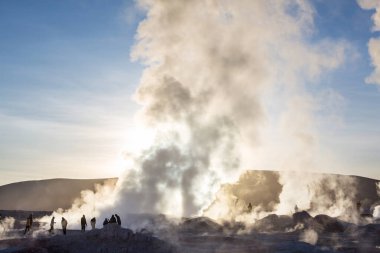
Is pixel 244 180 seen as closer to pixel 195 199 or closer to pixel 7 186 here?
pixel 7 186

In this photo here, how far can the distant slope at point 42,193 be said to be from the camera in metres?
138

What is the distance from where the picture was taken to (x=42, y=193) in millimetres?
145500

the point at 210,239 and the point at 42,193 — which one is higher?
the point at 42,193

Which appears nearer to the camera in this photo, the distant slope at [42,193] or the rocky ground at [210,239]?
the rocky ground at [210,239]

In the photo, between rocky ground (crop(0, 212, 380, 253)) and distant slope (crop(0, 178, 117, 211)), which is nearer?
rocky ground (crop(0, 212, 380, 253))

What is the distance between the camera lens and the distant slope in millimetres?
137875

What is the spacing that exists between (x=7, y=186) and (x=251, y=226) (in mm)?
122767

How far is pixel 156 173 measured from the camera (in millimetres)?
54219

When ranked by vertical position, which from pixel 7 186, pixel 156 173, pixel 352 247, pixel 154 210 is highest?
pixel 7 186

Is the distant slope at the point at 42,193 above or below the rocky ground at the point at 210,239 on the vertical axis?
above

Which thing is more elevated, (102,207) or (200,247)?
(102,207)

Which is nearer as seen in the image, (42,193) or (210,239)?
(210,239)

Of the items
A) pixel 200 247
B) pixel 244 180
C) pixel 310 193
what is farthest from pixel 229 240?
pixel 244 180

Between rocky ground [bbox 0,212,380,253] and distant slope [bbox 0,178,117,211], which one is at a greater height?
distant slope [bbox 0,178,117,211]
